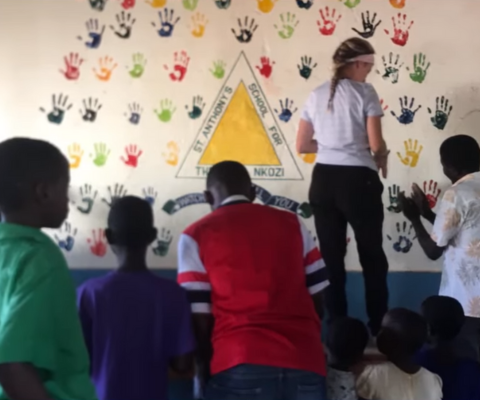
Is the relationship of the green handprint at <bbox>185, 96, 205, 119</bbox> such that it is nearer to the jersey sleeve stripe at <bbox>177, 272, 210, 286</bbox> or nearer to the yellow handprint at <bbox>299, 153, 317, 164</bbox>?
the yellow handprint at <bbox>299, 153, 317, 164</bbox>

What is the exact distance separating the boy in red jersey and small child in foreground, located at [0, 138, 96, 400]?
0.41 meters

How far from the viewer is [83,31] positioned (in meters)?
2.14

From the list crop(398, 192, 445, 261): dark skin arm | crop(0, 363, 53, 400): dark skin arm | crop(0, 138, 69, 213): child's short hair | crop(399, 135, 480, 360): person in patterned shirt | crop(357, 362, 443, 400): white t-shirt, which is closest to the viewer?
crop(0, 363, 53, 400): dark skin arm

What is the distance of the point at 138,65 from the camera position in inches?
83.3

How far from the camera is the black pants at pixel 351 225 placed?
2.00m

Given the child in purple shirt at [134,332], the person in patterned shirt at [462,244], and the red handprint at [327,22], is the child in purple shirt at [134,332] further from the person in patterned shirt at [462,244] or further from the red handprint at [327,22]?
the red handprint at [327,22]

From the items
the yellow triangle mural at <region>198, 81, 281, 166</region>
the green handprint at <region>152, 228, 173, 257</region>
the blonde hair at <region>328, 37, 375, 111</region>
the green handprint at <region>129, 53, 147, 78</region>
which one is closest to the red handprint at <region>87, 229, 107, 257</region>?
the green handprint at <region>152, 228, 173, 257</region>

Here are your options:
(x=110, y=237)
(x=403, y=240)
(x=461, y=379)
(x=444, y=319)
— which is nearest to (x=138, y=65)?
(x=110, y=237)

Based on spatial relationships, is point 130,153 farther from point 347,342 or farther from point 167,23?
point 347,342

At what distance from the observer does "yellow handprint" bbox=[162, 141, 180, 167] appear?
211cm

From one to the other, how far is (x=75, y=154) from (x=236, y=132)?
54 cm

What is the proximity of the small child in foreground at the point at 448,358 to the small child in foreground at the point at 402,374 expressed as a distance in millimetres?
76

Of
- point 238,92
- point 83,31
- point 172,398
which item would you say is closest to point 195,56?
point 238,92

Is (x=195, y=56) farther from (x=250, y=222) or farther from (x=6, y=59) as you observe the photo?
(x=250, y=222)
